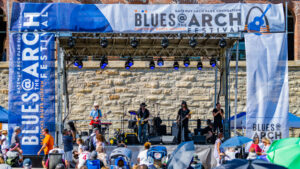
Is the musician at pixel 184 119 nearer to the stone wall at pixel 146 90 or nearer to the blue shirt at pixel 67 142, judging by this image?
the blue shirt at pixel 67 142

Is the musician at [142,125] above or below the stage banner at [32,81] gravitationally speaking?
below

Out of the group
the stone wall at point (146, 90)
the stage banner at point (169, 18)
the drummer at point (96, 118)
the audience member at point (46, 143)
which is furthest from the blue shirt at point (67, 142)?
the stone wall at point (146, 90)

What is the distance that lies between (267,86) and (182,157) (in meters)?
6.20

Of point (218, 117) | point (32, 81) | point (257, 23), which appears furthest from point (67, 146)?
point (257, 23)

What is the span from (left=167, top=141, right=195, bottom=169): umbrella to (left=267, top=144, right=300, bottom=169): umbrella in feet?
4.96

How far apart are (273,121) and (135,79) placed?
29.4 ft

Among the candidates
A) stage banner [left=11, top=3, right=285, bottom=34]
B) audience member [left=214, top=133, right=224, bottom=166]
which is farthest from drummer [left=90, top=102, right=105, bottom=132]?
audience member [left=214, top=133, right=224, bottom=166]

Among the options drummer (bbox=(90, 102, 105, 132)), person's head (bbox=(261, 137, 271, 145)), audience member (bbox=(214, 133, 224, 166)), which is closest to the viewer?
person's head (bbox=(261, 137, 271, 145))

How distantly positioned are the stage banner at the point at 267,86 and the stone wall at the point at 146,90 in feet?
23.7

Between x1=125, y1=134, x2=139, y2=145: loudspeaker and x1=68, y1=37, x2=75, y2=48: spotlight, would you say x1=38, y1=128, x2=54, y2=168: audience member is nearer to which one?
x1=68, y1=37, x2=75, y2=48: spotlight

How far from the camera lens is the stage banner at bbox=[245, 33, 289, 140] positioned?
1459cm

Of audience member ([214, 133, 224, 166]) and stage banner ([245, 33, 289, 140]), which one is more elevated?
stage banner ([245, 33, 289, 140])

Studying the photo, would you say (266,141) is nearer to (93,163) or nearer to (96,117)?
(93,163)

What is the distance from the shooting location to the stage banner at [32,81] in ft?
48.1
